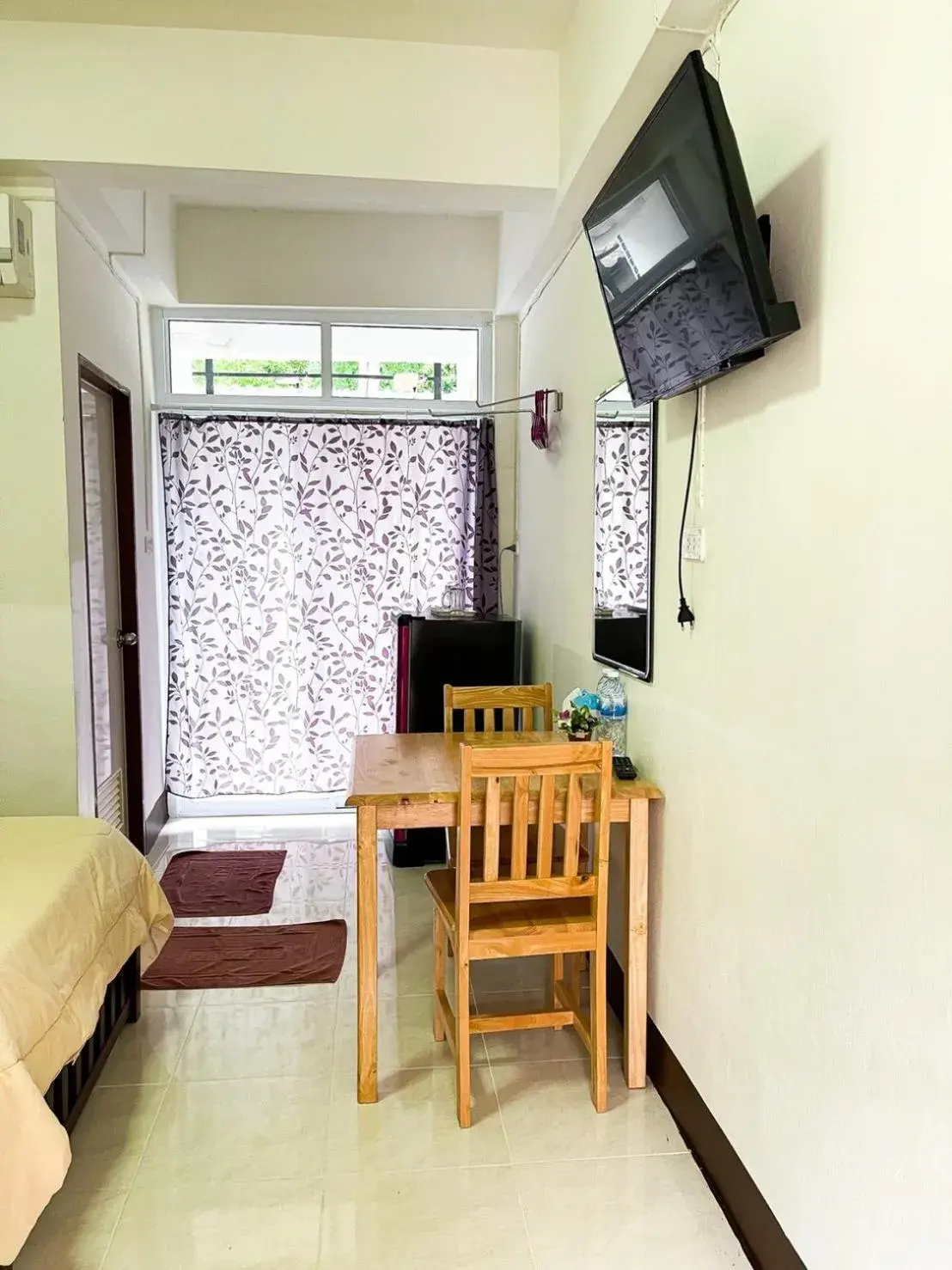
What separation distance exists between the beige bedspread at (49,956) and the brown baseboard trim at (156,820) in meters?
1.62

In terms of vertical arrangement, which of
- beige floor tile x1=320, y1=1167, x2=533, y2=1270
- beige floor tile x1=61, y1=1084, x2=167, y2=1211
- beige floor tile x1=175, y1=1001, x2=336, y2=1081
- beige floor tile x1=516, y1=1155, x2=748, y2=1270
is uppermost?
beige floor tile x1=61, y1=1084, x2=167, y2=1211

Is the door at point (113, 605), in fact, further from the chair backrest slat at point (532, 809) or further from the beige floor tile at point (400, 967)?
the chair backrest slat at point (532, 809)

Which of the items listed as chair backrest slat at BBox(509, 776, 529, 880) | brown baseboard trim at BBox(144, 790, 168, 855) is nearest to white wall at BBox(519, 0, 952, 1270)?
chair backrest slat at BBox(509, 776, 529, 880)

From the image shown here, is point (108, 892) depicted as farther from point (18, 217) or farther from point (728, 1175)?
point (18, 217)

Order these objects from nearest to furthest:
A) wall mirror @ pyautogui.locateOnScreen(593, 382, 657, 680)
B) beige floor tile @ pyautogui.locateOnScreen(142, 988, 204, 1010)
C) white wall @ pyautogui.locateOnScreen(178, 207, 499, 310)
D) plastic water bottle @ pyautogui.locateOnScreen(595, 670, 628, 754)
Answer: wall mirror @ pyautogui.locateOnScreen(593, 382, 657, 680)
plastic water bottle @ pyautogui.locateOnScreen(595, 670, 628, 754)
beige floor tile @ pyautogui.locateOnScreen(142, 988, 204, 1010)
white wall @ pyautogui.locateOnScreen(178, 207, 499, 310)

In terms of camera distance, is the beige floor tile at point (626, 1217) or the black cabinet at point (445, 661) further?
the black cabinet at point (445, 661)

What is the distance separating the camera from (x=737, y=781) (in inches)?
75.0

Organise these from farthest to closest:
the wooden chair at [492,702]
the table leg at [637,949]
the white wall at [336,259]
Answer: the white wall at [336,259] → the wooden chair at [492,702] → the table leg at [637,949]

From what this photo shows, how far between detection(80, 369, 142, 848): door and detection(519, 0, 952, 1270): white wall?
7.88 feet

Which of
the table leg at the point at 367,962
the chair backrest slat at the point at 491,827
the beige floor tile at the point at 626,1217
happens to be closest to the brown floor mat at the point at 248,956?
the table leg at the point at 367,962

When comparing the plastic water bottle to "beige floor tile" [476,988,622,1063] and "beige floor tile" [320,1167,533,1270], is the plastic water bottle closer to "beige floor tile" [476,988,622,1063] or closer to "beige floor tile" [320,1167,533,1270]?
"beige floor tile" [476,988,622,1063]

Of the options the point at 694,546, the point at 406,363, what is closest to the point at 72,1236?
the point at 694,546

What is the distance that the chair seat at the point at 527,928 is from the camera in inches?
89.1

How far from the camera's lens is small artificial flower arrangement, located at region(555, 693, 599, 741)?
2729 millimetres
